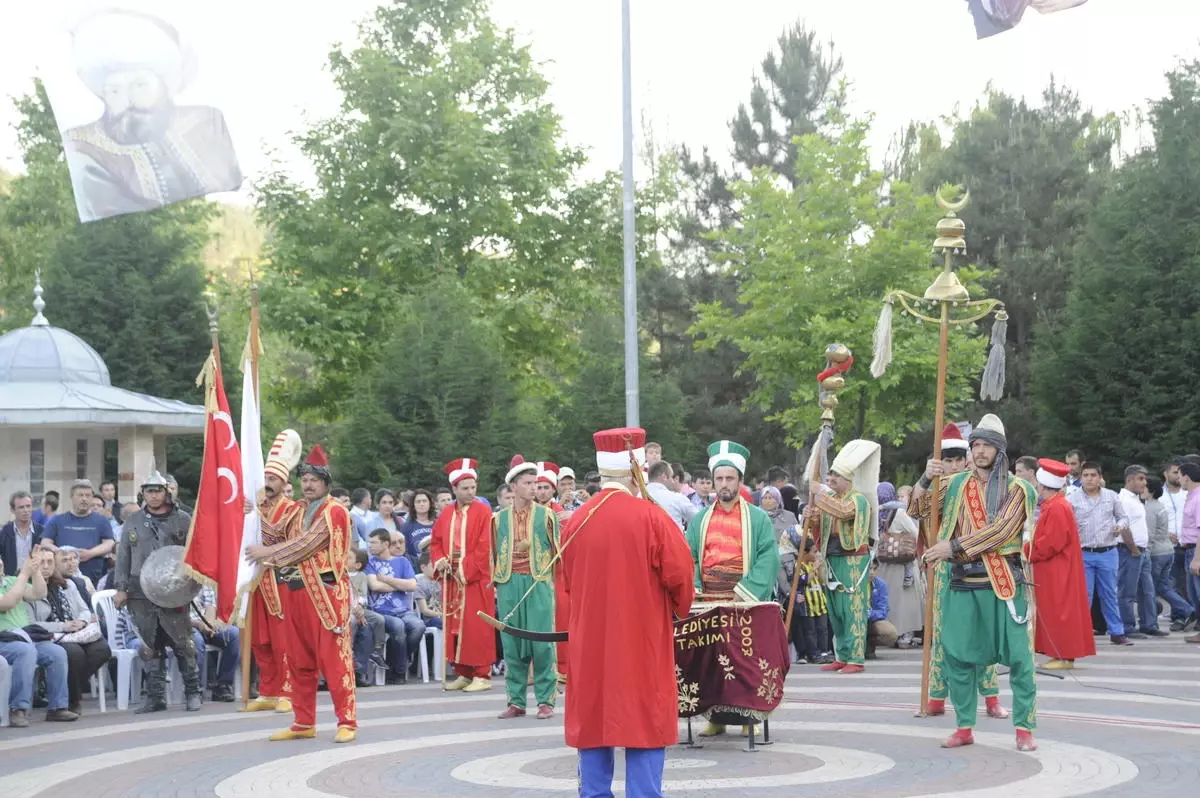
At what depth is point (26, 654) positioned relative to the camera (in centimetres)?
1304

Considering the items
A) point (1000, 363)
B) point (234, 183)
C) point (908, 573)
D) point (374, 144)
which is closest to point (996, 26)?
point (374, 144)

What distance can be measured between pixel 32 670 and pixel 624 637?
23.2 ft

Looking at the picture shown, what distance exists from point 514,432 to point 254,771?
691 inches

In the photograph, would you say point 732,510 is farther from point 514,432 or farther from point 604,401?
point 604,401

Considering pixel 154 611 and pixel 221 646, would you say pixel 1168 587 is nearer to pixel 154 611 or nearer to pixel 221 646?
pixel 221 646

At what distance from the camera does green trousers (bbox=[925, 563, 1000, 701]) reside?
11078 millimetres

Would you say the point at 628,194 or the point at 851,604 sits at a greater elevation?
the point at 628,194

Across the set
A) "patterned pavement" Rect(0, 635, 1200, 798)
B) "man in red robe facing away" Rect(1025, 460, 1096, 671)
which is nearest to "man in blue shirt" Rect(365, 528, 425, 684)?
"patterned pavement" Rect(0, 635, 1200, 798)

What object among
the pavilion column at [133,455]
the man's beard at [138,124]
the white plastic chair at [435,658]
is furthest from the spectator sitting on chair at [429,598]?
the man's beard at [138,124]

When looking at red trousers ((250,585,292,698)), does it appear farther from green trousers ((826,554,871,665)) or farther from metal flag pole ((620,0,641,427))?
metal flag pole ((620,0,641,427))

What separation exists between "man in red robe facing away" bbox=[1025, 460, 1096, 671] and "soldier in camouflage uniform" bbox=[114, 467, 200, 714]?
7912 mm

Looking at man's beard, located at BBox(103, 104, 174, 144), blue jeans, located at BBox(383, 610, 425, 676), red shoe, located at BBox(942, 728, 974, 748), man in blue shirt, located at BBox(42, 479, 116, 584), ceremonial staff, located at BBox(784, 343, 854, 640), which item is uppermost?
man's beard, located at BBox(103, 104, 174, 144)

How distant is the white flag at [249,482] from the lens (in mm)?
12156

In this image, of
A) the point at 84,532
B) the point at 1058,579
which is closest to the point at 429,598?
the point at 84,532
